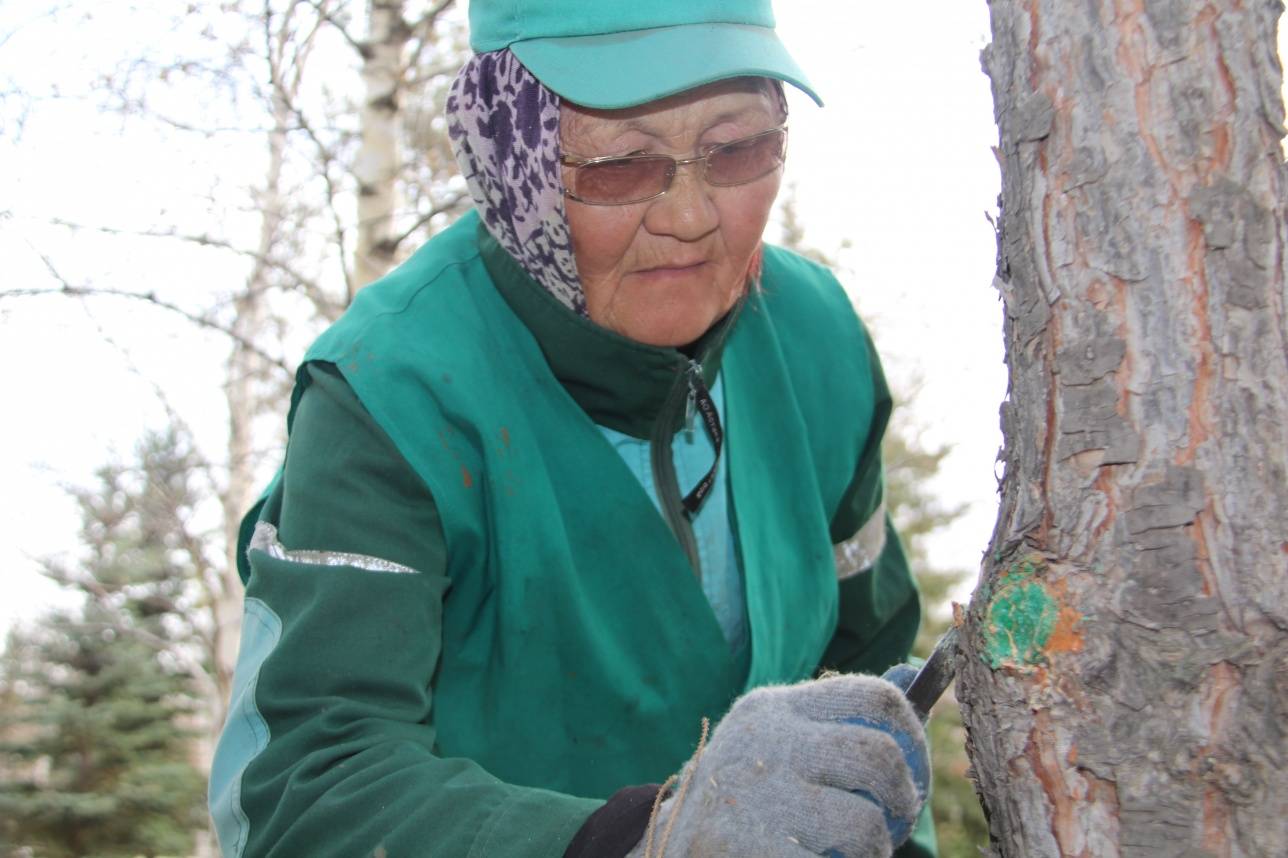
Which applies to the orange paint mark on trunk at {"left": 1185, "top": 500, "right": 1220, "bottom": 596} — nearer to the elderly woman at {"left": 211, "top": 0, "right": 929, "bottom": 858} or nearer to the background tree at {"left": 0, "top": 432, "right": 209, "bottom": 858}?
the elderly woman at {"left": 211, "top": 0, "right": 929, "bottom": 858}

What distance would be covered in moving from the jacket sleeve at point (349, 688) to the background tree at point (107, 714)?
6.13 meters

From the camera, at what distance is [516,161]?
75.0 inches

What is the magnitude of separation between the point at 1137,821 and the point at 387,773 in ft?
3.11

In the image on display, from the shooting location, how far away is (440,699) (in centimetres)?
191

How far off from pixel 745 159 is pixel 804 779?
108cm

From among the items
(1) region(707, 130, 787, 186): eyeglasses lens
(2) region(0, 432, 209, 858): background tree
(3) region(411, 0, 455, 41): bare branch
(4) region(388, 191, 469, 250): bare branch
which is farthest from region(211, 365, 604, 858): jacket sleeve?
(2) region(0, 432, 209, 858): background tree

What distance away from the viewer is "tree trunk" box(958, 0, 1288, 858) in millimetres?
1188

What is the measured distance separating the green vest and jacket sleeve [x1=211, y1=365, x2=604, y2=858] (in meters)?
0.08

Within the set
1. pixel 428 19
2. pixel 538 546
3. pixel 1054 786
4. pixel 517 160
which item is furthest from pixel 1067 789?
pixel 428 19

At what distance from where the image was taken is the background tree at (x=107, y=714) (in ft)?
28.3

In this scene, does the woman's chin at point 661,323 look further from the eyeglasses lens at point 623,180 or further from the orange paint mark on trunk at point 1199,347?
the orange paint mark on trunk at point 1199,347

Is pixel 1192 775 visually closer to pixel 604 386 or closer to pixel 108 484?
pixel 604 386

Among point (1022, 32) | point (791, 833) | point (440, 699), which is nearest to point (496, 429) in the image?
point (440, 699)

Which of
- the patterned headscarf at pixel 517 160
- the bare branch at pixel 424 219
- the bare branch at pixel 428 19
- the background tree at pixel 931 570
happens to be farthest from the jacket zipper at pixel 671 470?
the background tree at pixel 931 570
